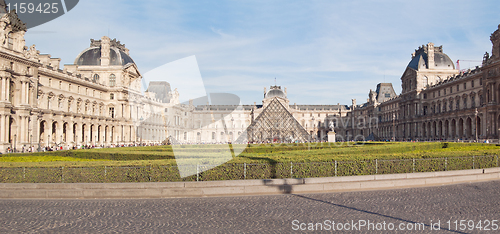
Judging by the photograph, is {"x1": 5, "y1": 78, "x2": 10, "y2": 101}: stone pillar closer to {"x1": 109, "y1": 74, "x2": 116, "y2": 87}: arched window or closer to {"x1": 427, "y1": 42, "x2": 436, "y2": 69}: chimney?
{"x1": 109, "y1": 74, "x2": 116, "y2": 87}: arched window

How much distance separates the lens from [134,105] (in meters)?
64.6

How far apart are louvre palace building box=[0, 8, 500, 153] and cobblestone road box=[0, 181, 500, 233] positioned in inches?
1143

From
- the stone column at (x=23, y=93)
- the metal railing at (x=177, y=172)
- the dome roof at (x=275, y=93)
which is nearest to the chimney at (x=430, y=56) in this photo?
the dome roof at (x=275, y=93)

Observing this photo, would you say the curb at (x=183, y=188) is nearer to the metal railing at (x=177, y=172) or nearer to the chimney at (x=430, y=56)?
the metal railing at (x=177, y=172)

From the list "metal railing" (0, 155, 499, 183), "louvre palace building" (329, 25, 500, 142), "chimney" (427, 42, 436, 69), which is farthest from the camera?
"chimney" (427, 42, 436, 69)

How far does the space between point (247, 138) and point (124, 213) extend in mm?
50827

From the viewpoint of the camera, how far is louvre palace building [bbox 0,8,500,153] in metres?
36.3

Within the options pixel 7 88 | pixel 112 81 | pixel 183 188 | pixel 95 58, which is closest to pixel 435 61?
pixel 112 81

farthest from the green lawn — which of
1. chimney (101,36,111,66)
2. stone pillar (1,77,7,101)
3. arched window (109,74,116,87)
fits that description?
chimney (101,36,111,66)

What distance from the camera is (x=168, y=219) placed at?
898 cm

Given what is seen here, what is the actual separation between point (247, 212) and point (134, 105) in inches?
2320

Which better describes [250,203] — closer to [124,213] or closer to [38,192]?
[124,213]

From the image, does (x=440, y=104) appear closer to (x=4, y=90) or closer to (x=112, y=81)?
(x=112, y=81)

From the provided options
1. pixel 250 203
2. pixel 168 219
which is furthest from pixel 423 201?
pixel 168 219
